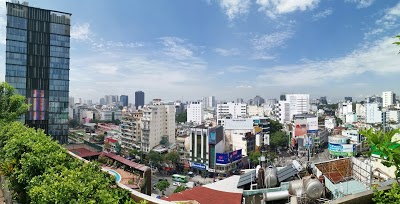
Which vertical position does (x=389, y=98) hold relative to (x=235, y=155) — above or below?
above

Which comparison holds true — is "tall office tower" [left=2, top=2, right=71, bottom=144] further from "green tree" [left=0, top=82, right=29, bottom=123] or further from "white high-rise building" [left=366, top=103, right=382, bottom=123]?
"white high-rise building" [left=366, top=103, right=382, bottom=123]

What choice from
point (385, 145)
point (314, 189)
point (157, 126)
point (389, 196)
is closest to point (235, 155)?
point (157, 126)

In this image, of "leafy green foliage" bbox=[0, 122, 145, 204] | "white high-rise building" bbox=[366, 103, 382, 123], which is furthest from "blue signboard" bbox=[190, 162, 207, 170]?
"white high-rise building" bbox=[366, 103, 382, 123]

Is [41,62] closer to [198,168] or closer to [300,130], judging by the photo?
[198,168]

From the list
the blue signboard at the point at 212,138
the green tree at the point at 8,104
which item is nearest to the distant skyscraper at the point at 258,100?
the blue signboard at the point at 212,138

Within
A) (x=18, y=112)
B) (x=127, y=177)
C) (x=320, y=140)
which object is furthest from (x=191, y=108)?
(x=127, y=177)

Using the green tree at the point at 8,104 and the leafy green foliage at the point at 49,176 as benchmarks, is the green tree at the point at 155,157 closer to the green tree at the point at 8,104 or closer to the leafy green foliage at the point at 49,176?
the green tree at the point at 8,104

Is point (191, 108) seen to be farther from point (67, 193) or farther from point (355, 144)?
point (67, 193)
